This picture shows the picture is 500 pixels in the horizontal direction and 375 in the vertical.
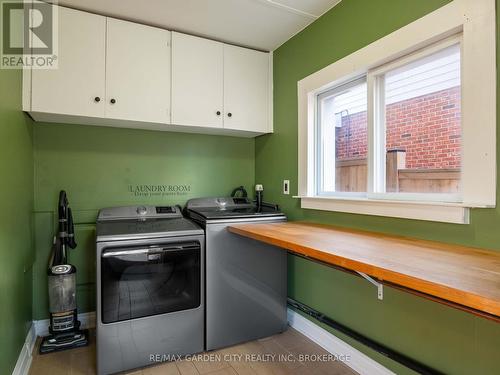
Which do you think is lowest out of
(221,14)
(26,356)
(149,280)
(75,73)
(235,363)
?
(235,363)

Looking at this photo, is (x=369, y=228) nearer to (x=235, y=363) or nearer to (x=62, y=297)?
(x=235, y=363)

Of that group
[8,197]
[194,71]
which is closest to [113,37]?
[194,71]

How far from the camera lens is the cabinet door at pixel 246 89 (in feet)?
8.22

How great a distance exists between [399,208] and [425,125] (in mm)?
472

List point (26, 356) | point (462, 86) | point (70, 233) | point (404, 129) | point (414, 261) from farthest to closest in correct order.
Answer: point (70, 233)
point (26, 356)
point (404, 129)
point (462, 86)
point (414, 261)

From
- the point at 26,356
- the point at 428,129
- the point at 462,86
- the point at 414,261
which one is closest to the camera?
the point at 414,261

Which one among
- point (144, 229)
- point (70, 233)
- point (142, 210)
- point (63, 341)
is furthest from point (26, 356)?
point (142, 210)

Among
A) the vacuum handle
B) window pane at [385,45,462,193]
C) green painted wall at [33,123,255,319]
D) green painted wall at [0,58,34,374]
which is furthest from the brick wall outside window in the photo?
the vacuum handle

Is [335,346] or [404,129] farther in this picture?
[335,346]

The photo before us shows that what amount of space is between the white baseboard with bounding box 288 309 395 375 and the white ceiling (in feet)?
7.48

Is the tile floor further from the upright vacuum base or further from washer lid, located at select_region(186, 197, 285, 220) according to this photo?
washer lid, located at select_region(186, 197, 285, 220)

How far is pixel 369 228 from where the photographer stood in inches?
69.8

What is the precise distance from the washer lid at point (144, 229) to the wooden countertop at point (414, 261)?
546mm

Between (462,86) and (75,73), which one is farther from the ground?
(75,73)
